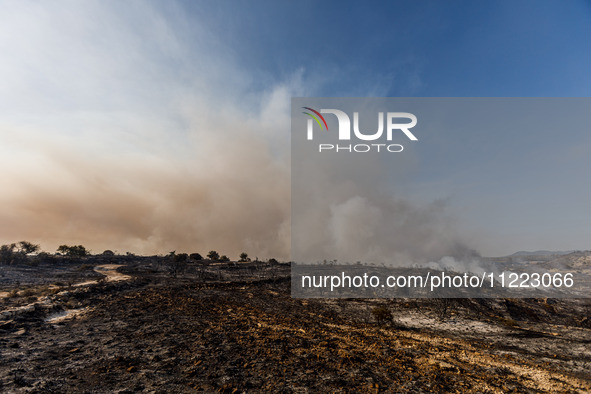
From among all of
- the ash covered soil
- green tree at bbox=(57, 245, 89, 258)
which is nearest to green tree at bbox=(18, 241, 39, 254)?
green tree at bbox=(57, 245, 89, 258)

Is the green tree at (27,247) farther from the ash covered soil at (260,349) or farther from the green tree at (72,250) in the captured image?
the ash covered soil at (260,349)

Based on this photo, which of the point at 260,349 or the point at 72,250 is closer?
the point at 260,349

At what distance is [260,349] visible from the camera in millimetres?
12414

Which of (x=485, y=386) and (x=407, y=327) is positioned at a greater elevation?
(x=485, y=386)

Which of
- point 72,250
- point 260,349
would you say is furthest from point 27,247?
point 260,349

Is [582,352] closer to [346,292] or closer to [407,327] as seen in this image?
[407,327]

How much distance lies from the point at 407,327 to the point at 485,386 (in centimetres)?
1071

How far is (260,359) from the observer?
37.0ft

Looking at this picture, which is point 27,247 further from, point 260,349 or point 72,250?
point 260,349

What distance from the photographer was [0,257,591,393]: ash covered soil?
941 centimetres

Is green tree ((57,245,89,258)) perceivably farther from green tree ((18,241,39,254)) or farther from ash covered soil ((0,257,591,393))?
ash covered soil ((0,257,591,393))

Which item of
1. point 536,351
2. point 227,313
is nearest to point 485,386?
point 536,351

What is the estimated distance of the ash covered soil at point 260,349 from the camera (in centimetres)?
941

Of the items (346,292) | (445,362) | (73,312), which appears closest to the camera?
(445,362)
